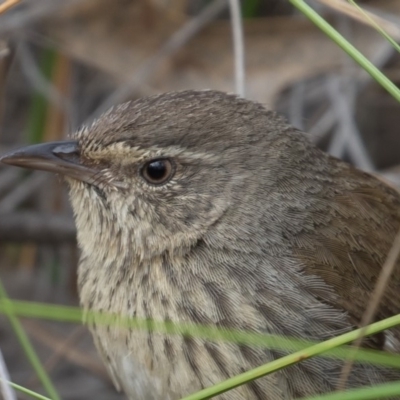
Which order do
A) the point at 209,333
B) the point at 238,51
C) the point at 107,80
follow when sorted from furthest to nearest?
1. the point at 107,80
2. the point at 238,51
3. the point at 209,333

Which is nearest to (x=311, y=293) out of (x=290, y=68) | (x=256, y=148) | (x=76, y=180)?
(x=256, y=148)

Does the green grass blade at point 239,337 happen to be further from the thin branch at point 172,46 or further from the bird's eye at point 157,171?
the thin branch at point 172,46

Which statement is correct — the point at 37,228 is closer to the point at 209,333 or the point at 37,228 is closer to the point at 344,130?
the point at 344,130

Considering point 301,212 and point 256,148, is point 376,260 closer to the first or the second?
point 301,212

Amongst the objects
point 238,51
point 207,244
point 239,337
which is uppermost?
point 238,51

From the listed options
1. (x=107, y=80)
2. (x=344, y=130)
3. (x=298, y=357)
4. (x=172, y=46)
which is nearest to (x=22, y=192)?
(x=107, y=80)

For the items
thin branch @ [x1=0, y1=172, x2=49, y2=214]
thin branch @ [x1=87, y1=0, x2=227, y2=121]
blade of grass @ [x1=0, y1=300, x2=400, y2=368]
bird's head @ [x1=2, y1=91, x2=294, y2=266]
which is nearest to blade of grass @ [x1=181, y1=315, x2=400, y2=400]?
blade of grass @ [x1=0, y1=300, x2=400, y2=368]

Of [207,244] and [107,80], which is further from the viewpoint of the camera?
[107,80]
